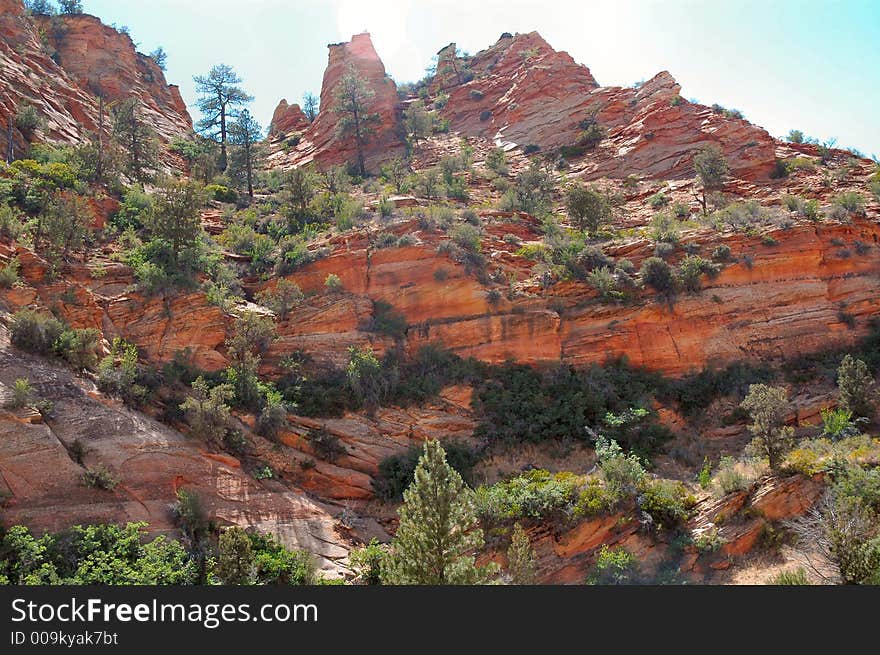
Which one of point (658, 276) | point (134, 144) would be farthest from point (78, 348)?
point (658, 276)

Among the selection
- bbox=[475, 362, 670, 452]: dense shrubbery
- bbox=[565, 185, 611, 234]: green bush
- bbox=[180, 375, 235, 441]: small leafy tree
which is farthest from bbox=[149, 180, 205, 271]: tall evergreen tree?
bbox=[565, 185, 611, 234]: green bush

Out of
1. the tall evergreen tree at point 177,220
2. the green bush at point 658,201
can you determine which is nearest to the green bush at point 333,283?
the tall evergreen tree at point 177,220

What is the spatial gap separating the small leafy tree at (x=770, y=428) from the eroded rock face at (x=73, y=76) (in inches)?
1251

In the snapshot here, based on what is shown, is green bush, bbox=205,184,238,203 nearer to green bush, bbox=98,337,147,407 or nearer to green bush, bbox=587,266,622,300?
green bush, bbox=98,337,147,407

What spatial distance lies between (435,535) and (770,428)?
366 inches

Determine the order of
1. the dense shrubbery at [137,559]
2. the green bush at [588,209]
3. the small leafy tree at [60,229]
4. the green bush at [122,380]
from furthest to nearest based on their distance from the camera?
the green bush at [588,209] → the small leafy tree at [60,229] → the green bush at [122,380] → the dense shrubbery at [137,559]

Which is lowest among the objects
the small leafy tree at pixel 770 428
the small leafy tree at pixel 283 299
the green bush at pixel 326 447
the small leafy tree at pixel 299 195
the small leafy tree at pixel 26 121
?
the small leafy tree at pixel 770 428

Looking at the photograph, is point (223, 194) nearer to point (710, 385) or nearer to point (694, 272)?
point (694, 272)

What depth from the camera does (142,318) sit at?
64.2 feet

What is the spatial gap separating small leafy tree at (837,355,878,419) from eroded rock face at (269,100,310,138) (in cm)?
4425

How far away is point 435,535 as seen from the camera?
461 inches

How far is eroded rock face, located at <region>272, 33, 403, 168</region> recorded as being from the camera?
41.5 metres

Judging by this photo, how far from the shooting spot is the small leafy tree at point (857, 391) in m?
17.5

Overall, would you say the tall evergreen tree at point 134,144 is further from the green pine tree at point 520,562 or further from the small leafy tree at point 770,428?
the small leafy tree at point 770,428
